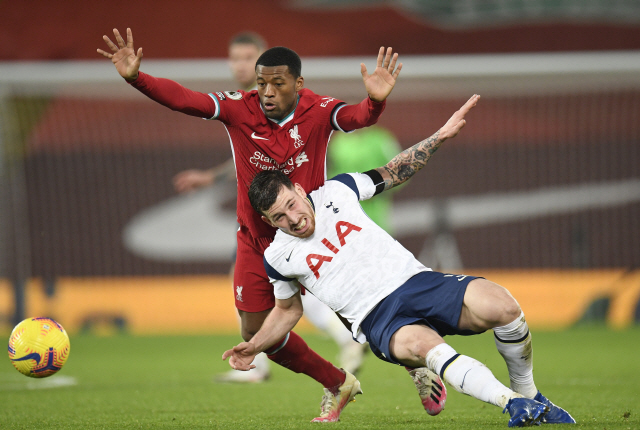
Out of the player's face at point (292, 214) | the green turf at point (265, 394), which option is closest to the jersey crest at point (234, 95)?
the player's face at point (292, 214)

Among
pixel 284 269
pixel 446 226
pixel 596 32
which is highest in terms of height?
pixel 596 32

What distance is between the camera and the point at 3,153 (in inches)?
501

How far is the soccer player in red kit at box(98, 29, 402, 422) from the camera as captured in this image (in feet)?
14.6

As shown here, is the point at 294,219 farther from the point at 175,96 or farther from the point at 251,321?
the point at 251,321

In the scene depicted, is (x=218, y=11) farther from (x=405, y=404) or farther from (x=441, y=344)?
(x=441, y=344)

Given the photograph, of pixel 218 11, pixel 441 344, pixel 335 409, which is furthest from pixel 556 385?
pixel 218 11

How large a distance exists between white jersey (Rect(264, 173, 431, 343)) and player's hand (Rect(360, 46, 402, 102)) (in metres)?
0.60

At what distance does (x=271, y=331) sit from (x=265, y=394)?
1.91 m

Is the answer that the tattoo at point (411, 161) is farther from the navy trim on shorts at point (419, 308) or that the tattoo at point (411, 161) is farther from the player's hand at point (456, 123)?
the navy trim on shorts at point (419, 308)

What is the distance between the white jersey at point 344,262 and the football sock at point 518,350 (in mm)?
545

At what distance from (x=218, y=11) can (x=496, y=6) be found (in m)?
6.07

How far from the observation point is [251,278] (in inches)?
198

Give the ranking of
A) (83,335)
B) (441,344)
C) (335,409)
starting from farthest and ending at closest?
(83,335) < (335,409) < (441,344)

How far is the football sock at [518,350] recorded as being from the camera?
4.02 meters
